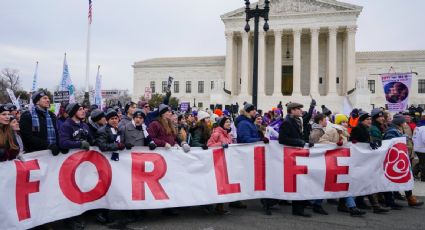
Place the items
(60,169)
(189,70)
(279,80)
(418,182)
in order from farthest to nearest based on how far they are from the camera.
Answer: (189,70)
(279,80)
(418,182)
(60,169)

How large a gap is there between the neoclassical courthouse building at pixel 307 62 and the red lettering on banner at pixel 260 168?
4139 centimetres

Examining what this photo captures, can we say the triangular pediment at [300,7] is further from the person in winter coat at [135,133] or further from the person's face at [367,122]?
the person in winter coat at [135,133]

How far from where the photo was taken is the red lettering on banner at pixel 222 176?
21.5 feet

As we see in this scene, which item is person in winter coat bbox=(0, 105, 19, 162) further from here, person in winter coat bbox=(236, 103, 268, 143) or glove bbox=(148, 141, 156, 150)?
person in winter coat bbox=(236, 103, 268, 143)

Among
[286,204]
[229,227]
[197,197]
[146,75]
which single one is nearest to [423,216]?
[286,204]

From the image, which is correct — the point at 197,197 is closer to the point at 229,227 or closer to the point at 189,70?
the point at 229,227

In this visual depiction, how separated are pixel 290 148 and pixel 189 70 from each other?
185 ft

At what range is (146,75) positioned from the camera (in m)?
65.2

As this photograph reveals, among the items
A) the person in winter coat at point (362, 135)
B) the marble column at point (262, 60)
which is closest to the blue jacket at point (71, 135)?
the person in winter coat at point (362, 135)

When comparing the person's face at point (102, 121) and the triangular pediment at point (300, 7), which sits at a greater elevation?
the triangular pediment at point (300, 7)

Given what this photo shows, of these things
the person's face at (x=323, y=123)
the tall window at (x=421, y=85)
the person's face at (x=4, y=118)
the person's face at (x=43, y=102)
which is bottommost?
the person's face at (x=323, y=123)

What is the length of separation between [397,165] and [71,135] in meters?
6.51

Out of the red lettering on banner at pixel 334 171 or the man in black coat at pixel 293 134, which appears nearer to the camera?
the man in black coat at pixel 293 134

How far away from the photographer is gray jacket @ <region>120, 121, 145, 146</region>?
6512 mm
